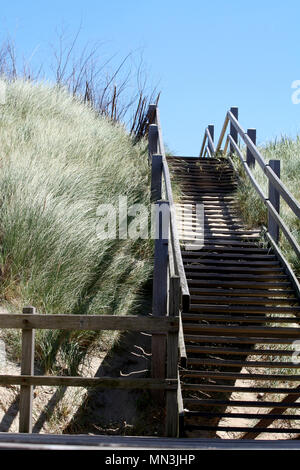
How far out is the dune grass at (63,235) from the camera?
7.06 m

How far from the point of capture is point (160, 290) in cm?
702

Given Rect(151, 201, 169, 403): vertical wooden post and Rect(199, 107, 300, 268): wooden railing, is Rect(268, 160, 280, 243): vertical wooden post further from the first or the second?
Rect(151, 201, 169, 403): vertical wooden post

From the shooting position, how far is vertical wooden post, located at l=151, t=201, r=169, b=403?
696cm

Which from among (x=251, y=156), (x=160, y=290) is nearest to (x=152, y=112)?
(x=251, y=156)

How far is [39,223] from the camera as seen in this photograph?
767 cm

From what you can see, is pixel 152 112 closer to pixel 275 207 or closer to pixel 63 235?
pixel 275 207

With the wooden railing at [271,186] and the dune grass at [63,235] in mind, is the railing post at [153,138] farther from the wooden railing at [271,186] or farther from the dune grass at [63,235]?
the wooden railing at [271,186]

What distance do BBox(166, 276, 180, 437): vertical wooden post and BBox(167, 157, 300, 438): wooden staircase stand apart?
0.15 metres

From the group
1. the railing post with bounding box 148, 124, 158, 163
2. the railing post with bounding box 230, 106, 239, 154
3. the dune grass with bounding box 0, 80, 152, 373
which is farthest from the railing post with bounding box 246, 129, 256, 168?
the dune grass with bounding box 0, 80, 152, 373

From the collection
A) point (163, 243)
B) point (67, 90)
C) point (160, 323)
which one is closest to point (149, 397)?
point (163, 243)

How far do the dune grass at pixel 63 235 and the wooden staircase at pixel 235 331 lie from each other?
911mm

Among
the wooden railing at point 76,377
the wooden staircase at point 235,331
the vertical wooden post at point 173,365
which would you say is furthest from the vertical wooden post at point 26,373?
the wooden staircase at point 235,331
